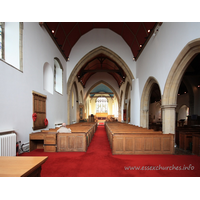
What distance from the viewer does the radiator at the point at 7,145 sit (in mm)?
3856

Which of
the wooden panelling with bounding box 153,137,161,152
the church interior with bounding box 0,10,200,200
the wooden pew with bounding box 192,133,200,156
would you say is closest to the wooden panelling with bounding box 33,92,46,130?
the church interior with bounding box 0,10,200,200

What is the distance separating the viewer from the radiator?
3856mm

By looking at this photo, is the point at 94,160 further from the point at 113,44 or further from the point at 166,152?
the point at 113,44

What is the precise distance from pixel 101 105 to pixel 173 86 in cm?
2502

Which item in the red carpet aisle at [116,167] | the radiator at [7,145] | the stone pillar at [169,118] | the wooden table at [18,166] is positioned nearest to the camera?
the wooden table at [18,166]

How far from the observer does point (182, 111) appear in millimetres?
18094

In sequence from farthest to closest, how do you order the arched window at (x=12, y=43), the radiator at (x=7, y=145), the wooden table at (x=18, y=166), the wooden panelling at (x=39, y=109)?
the wooden panelling at (x=39, y=109)
the arched window at (x=12, y=43)
the radiator at (x=7, y=145)
the wooden table at (x=18, y=166)

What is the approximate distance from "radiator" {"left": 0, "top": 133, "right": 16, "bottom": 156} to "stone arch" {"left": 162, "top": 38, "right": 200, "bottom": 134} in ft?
19.1

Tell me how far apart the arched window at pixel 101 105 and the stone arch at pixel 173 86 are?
24.3 meters

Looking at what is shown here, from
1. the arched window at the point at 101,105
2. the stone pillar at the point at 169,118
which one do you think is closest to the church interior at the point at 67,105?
the stone pillar at the point at 169,118

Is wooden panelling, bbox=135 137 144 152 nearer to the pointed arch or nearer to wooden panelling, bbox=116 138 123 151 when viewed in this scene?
wooden panelling, bbox=116 138 123 151

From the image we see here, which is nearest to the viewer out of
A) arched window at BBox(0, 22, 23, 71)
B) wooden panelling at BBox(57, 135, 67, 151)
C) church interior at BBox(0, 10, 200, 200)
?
church interior at BBox(0, 10, 200, 200)

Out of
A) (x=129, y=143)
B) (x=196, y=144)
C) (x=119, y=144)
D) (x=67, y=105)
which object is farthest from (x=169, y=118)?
(x=67, y=105)

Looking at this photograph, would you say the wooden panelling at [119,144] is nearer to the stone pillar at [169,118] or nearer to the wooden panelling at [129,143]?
the wooden panelling at [129,143]
